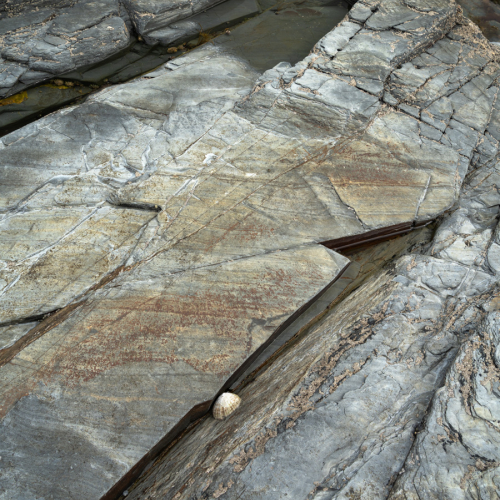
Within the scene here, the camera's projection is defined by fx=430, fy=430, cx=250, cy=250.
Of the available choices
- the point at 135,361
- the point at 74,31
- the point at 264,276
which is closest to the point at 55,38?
the point at 74,31

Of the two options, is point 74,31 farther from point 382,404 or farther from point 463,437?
point 463,437

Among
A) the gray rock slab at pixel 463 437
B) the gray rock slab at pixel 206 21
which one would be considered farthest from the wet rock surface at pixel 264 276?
the gray rock slab at pixel 206 21

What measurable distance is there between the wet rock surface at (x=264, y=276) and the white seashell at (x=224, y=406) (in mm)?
53

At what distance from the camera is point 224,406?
229cm

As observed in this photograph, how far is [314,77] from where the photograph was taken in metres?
3.75

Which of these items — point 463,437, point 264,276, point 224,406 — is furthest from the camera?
point 264,276

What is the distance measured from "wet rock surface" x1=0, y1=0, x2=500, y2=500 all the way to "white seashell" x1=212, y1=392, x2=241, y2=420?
53mm

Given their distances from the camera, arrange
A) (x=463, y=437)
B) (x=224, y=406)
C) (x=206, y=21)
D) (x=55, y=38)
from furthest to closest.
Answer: (x=206, y=21), (x=55, y=38), (x=224, y=406), (x=463, y=437)

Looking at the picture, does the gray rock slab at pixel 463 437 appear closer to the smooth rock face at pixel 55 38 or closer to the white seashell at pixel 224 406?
the white seashell at pixel 224 406

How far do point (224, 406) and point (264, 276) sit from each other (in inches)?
31.7

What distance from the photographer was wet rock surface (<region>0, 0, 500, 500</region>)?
1.88 metres

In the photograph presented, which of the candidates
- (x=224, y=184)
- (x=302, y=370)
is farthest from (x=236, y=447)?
(x=224, y=184)

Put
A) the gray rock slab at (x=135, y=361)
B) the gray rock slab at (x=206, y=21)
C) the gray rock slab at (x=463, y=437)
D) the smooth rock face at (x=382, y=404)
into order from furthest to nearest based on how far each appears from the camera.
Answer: the gray rock slab at (x=206, y=21)
the gray rock slab at (x=135, y=361)
the smooth rock face at (x=382, y=404)
the gray rock slab at (x=463, y=437)

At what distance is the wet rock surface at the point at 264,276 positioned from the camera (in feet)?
6.17
